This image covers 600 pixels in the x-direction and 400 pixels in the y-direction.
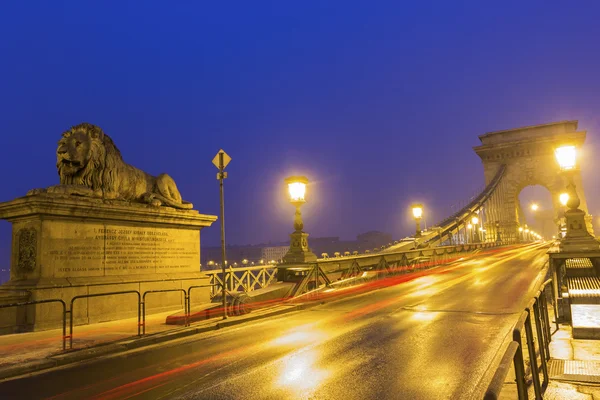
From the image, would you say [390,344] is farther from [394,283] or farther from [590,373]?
[394,283]

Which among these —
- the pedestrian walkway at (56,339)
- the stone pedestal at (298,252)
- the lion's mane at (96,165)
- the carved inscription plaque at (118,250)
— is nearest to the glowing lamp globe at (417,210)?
the stone pedestal at (298,252)

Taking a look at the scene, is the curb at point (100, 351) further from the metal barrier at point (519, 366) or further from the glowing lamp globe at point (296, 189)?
the metal barrier at point (519, 366)

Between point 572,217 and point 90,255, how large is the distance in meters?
12.7

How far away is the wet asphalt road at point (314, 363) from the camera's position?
18.0ft

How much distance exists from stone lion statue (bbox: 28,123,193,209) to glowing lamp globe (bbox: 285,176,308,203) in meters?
4.60

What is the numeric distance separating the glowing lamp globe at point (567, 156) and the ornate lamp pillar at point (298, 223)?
7.96 m

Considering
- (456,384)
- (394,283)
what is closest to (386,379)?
(456,384)

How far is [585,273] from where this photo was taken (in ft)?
37.2

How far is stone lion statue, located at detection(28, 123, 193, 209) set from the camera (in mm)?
11711

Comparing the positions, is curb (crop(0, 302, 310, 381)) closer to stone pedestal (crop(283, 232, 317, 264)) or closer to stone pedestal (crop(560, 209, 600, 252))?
stone pedestal (crop(283, 232, 317, 264))

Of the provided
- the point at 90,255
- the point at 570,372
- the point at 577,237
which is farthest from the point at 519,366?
the point at 90,255

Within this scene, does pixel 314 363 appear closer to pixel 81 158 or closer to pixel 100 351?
pixel 100 351

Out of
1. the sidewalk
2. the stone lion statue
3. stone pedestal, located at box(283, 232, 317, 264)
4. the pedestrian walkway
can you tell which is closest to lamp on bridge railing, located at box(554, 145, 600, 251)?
the sidewalk

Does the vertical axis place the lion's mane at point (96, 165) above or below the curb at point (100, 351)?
above
